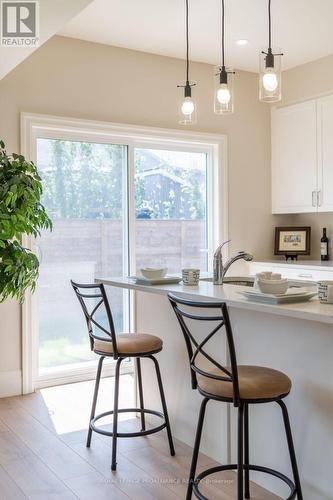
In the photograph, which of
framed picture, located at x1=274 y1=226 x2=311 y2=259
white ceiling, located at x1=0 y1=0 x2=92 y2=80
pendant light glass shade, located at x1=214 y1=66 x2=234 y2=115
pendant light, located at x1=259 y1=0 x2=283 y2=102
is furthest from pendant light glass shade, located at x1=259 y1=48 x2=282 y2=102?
framed picture, located at x1=274 y1=226 x2=311 y2=259

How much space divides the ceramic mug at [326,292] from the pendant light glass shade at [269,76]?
1097 millimetres

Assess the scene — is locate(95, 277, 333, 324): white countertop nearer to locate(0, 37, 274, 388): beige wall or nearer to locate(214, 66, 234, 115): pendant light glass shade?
locate(214, 66, 234, 115): pendant light glass shade

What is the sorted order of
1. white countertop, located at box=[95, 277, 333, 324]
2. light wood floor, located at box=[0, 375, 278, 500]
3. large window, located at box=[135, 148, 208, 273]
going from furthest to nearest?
large window, located at box=[135, 148, 208, 273] < light wood floor, located at box=[0, 375, 278, 500] < white countertop, located at box=[95, 277, 333, 324]

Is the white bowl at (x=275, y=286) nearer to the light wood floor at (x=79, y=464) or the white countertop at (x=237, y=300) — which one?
the white countertop at (x=237, y=300)

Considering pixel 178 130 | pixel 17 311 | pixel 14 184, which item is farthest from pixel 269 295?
pixel 178 130

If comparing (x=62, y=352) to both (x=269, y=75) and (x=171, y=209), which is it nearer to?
(x=171, y=209)

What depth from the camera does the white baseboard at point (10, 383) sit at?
13.0ft

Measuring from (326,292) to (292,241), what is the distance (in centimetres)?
308

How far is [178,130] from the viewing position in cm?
472

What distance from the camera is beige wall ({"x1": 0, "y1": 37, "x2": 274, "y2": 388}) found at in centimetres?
400

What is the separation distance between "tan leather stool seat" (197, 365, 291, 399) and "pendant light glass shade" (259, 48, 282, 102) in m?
1.43

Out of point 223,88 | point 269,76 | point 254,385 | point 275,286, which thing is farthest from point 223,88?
point 254,385

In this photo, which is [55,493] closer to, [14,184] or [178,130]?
[14,184]

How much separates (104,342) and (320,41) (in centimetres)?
316
